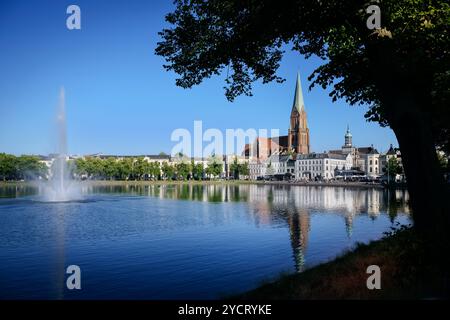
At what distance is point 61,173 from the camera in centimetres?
8919

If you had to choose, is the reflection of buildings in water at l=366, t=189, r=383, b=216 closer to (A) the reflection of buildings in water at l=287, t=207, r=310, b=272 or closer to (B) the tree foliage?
(A) the reflection of buildings in water at l=287, t=207, r=310, b=272

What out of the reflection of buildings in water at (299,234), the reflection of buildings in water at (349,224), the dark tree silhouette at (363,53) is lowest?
the reflection of buildings in water at (349,224)

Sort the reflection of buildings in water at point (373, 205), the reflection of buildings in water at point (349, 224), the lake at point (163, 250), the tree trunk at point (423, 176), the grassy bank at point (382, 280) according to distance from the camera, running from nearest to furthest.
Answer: the grassy bank at point (382, 280) → the tree trunk at point (423, 176) → the lake at point (163, 250) → the reflection of buildings in water at point (349, 224) → the reflection of buildings in water at point (373, 205)

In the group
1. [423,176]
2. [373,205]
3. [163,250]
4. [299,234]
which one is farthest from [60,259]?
[373,205]

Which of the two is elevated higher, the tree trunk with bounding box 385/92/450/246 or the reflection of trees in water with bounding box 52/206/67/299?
the tree trunk with bounding box 385/92/450/246

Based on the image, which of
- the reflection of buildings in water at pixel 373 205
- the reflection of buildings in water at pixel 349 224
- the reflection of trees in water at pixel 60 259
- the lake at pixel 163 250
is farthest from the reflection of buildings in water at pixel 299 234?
the reflection of trees in water at pixel 60 259

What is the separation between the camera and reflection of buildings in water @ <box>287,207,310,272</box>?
80.8 ft

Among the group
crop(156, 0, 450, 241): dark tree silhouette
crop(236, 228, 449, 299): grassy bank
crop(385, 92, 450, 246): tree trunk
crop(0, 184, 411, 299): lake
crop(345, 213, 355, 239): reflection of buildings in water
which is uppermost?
crop(156, 0, 450, 241): dark tree silhouette

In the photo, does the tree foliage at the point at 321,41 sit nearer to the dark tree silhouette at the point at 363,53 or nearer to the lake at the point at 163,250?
the dark tree silhouette at the point at 363,53

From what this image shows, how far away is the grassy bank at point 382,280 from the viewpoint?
480 inches

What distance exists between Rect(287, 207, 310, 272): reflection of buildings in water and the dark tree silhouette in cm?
980

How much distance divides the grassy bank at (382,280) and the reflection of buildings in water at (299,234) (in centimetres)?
530

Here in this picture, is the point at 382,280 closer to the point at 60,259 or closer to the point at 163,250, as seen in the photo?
the point at 163,250

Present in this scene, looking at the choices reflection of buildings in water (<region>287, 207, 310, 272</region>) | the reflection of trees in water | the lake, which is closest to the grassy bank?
the lake
